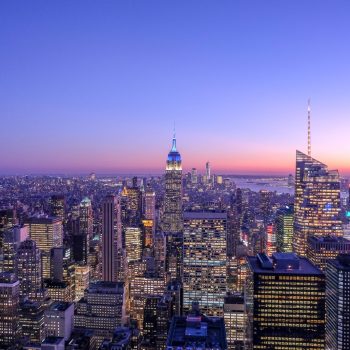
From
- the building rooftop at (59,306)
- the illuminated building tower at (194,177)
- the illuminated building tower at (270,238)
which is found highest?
the illuminated building tower at (194,177)

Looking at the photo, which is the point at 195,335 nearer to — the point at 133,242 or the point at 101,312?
the point at 101,312

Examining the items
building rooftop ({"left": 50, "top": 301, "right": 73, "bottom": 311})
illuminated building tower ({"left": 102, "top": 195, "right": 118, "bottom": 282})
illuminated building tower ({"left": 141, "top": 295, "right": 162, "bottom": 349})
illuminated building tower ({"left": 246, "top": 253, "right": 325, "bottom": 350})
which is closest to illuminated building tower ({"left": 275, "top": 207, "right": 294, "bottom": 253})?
illuminated building tower ({"left": 102, "top": 195, "right": 118, "bottom": 282})

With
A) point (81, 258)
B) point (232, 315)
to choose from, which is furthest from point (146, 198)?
point (232, 315)

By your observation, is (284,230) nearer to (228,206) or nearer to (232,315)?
(228,206)

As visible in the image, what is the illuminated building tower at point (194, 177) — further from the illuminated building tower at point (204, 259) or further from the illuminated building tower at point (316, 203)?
the illuminated building tower at point (204, 259)

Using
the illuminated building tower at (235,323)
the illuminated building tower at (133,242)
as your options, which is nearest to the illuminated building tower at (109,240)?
the illuminated building tower at (133,242)
